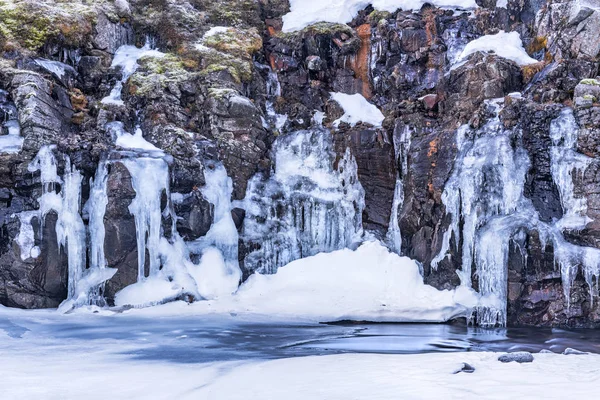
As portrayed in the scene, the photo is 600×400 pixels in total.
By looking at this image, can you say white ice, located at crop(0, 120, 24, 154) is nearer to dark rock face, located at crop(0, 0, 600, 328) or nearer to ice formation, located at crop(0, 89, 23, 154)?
ice formation, located at crop(0, 89, 23, 154)

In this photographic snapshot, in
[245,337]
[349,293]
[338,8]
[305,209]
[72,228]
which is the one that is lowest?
[245,337]

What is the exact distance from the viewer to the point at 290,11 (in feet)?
82.8

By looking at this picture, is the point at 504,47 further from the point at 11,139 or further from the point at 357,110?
the point at 11,139

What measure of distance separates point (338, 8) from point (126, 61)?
10093 mm

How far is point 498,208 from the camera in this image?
13.9 m

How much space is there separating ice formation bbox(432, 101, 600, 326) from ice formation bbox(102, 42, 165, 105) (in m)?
13.1

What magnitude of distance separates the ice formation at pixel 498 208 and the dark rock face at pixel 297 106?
213 mm

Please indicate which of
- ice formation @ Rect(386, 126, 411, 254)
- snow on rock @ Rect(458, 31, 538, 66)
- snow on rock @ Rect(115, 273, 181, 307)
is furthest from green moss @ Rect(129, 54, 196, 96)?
snow on rock @ Rect(458, 31, 538, 66)

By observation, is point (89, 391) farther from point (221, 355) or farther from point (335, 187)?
point (335, 187)

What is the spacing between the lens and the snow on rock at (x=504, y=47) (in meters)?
17.3

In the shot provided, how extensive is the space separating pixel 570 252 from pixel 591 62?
7047 millimetres

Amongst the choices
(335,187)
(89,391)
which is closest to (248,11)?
(335,187)

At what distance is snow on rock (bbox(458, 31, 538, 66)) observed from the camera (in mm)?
17344

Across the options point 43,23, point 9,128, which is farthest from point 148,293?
point 43,23
